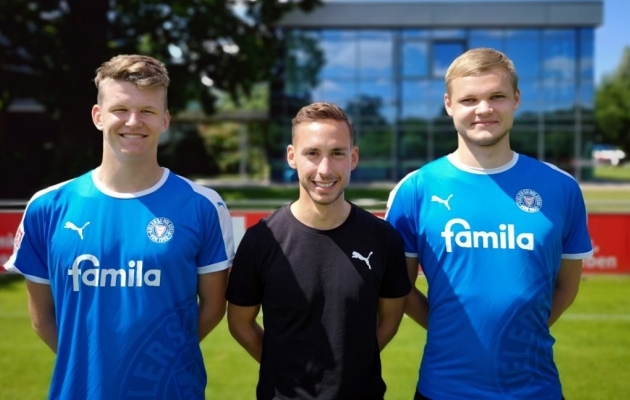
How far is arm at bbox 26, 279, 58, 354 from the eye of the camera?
2.81 meters

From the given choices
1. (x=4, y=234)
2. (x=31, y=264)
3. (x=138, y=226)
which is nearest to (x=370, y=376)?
(x=138, y=226)

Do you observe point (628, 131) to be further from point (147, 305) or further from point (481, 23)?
point (147, 305)

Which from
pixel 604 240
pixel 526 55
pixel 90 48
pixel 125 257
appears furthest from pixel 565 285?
pixel 526 55

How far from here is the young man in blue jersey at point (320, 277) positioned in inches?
101

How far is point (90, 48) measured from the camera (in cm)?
1927

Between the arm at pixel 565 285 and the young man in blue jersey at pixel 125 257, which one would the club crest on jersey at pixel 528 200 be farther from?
the young man in blue jersey at pixel 125 257

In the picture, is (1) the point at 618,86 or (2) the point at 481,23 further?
(1) the point at 618,86

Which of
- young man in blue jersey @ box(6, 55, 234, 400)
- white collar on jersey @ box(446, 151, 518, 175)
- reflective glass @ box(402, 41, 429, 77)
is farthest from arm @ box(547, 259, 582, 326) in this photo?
reflective glass @ box(402, 41, 429, 77)

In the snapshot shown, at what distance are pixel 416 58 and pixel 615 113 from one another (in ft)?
154

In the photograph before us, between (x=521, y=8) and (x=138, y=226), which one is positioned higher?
(x=521, y=8)

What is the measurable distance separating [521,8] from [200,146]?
2032 centimetres

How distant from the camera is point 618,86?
243 feet

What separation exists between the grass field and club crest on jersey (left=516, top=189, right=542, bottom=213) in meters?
3.03

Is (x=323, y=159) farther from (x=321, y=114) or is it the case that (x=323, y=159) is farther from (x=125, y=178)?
(x=125, y=178)
